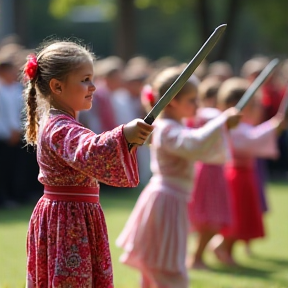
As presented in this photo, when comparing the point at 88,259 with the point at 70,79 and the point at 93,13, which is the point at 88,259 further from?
the point at 93,13

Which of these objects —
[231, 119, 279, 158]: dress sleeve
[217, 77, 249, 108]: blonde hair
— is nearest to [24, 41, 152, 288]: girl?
[231, 119, 279, 158]: dress sleeve

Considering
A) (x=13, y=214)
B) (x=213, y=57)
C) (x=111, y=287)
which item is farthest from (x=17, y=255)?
(x=213, y=57)

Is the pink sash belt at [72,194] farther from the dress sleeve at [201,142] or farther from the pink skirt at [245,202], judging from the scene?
the pink skirt at [245,202]

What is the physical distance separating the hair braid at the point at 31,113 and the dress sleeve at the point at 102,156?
49cm

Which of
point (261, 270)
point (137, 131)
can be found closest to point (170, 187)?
point (261, 270)

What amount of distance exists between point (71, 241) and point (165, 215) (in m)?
2.13

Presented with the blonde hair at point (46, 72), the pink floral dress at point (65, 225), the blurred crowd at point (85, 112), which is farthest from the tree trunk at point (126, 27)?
the pink floral dress at point (65, 225)

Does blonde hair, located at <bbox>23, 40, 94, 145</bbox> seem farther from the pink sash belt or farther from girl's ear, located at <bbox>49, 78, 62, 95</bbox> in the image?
the pink sash belt

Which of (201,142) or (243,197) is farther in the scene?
(243,197)

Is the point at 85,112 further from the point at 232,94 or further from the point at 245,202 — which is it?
the point at 232,94

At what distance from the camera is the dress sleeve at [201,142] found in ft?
20.7

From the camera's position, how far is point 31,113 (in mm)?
4852

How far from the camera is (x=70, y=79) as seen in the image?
182 inches

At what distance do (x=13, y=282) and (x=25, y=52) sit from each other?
627 centimetres
